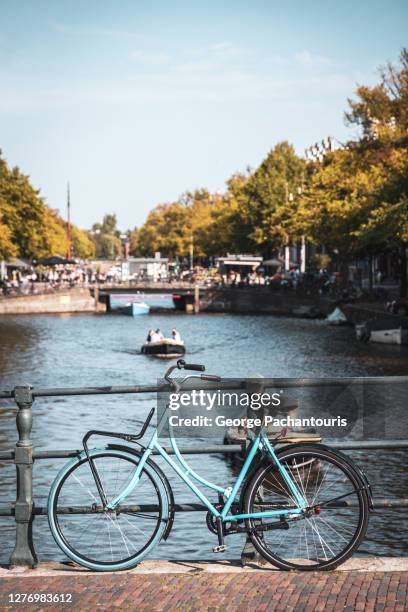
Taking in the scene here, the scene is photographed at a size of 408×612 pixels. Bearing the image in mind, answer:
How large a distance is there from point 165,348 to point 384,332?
11.2 meters

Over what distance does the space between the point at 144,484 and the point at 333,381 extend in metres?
1.42

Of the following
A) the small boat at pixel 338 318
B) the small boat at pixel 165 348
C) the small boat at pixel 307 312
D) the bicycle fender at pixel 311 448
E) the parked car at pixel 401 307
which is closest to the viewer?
the bicycle fender at pixel 311 448

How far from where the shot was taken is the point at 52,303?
320ft

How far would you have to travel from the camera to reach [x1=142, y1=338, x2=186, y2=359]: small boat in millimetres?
56688

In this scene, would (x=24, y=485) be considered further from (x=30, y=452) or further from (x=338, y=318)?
(x=338, y=318)

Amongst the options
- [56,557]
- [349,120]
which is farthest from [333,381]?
[349,120]

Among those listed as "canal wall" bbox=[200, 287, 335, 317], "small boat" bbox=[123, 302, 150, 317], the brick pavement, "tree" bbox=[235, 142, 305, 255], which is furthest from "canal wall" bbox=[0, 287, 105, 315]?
the brick pavement

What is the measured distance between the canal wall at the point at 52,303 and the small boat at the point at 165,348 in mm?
33289

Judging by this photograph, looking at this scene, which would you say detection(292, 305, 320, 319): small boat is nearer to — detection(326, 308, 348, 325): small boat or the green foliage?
detection(326, 308, 348, 325): small boat

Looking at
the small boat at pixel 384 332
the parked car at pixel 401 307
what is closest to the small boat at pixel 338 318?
the parked car at pixel 401 307

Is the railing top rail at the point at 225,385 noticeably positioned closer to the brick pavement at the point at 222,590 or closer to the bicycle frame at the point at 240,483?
the bicycle frame at the point at 240,483

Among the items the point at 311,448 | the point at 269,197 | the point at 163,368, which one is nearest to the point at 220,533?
the point at 311,448

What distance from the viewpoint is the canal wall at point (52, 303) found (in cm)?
9018

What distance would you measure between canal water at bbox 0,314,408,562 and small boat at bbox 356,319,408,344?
99 centimetres
